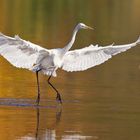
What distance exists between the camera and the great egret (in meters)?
19.6

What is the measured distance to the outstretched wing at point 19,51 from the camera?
19266 mm

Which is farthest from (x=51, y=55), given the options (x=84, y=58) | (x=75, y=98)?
(x=75, y=98)

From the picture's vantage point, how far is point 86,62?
20938 millimetres

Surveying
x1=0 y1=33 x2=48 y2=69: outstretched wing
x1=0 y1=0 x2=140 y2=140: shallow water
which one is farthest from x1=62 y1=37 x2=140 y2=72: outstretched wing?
x1=0 y1=33 x2=48 y2=69: outstretched wing

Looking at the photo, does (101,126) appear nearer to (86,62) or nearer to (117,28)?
(86,62)

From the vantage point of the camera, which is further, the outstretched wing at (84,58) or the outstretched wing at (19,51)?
the outstretched wing at (84,58)

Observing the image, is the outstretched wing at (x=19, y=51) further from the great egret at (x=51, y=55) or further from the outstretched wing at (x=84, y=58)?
the outstretched wing at (x=84, y=58)

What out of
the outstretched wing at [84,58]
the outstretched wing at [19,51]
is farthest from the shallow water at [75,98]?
the outstretched wing at [19,51]

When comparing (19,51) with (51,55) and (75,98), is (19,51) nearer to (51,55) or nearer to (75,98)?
(51,55)

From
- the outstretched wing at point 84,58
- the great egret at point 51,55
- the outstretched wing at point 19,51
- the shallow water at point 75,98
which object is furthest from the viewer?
the outstretched wing at point 84,58

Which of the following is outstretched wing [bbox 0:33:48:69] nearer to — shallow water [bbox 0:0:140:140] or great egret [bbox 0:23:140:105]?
great egret [bbox 0:23:140:105]

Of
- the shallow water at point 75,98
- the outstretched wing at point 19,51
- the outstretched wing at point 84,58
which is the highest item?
the outstretched wing at point 19,51

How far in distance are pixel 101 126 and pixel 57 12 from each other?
3374cm

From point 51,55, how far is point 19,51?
932mm
